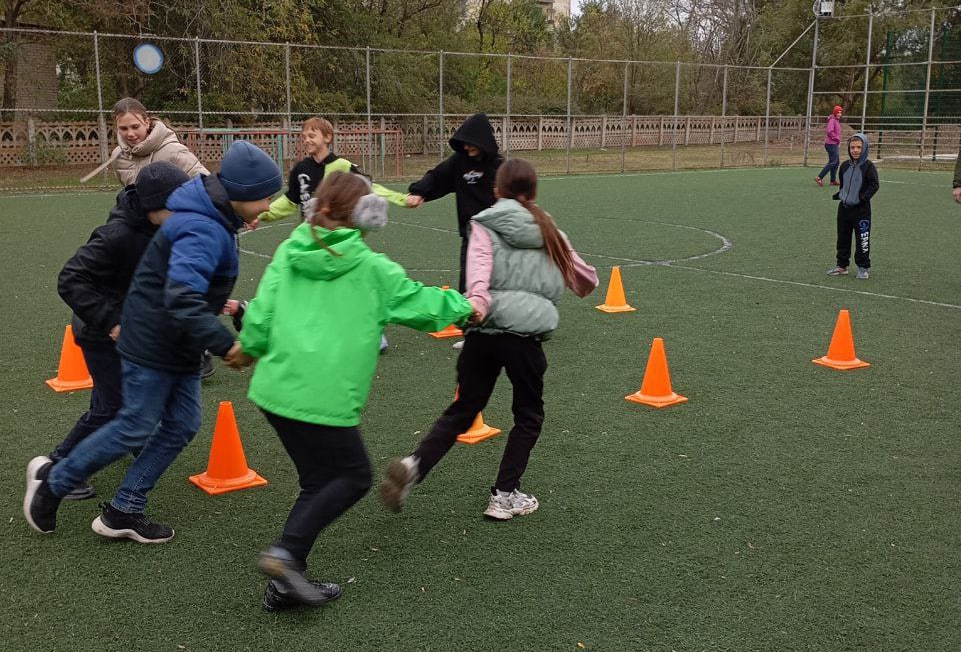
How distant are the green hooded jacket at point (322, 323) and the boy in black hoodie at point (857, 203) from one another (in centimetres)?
846

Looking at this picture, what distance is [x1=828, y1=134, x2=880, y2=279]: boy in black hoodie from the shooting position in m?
10.5

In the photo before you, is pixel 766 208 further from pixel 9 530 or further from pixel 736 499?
pixel 9 530

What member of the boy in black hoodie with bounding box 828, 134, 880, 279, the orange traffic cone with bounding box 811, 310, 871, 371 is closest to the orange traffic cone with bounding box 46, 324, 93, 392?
the orange traffic cone with bounding box 811, 310, 871, 371

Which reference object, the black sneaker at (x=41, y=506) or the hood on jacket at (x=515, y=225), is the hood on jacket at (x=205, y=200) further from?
Answer: the black sneaker at (x=41, y=506)

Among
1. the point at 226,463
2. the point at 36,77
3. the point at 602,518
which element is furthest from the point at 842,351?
the point at 36,77

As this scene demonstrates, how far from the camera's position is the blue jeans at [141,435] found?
12.8ft

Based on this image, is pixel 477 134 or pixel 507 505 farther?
pixel 477 134

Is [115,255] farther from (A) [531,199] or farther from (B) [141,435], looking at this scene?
(A) [531,199]

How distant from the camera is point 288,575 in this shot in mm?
3344

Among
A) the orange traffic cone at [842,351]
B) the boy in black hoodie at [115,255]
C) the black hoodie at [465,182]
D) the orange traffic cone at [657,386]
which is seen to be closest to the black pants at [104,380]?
the boy in black hoodie at [115,255]

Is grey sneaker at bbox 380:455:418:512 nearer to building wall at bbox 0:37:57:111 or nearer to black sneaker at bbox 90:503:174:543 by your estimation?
black sneaker at bbox 90:503:174:543

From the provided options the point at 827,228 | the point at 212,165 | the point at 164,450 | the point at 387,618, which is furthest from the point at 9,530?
the point at 212,165

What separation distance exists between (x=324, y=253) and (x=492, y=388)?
1.34 m

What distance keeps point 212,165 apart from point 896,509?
22252 millimetres
